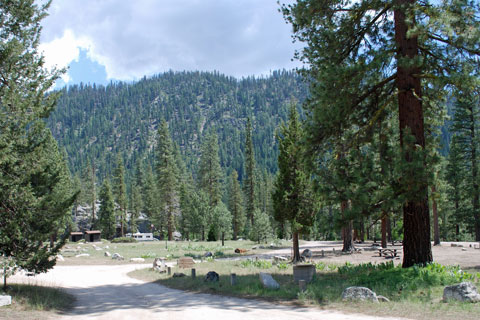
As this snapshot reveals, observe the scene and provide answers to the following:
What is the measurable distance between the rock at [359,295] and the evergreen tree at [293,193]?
1190 cm

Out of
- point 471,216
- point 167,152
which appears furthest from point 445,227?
point 167,152

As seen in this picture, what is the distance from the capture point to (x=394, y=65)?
12531 millimetres

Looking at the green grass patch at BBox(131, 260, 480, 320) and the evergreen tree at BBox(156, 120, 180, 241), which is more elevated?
the evergreen tree at BBox(156, 120, 180, 241)

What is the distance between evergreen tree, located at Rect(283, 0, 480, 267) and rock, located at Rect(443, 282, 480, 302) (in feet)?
8.91

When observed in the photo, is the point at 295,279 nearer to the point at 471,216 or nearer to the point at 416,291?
the point at 416,291

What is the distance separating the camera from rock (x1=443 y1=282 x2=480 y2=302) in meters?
8.69

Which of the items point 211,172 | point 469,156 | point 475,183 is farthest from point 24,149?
point 211,172

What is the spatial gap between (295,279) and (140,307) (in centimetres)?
541

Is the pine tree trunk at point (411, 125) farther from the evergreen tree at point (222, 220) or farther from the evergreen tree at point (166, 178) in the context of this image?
the evergreen tree at point (166, 178)

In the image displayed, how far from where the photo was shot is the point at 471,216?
4541cm

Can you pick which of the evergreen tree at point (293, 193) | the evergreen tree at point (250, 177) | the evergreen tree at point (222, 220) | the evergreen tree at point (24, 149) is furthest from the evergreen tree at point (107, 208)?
the evergreen tree at point (24, 149)

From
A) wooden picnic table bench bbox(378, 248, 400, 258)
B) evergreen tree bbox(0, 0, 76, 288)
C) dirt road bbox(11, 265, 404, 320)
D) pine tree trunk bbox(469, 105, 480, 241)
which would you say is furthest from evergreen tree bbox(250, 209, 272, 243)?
evergreen tree bbox(0, 0, 76, 288)

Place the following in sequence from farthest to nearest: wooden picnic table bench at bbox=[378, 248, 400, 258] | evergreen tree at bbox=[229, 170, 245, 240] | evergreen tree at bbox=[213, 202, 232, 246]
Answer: evergreen tree at bbox=[229, 170, 245, 240]
evergreen tree at bbox=[213, 202, 232, 246]
wooden picnic table bench at bbox=[378, 248, 400, 258]

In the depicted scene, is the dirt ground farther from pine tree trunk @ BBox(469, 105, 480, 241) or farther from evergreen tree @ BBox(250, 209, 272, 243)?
pine tree trunk @ BBox(469, 105, 480, 241)
